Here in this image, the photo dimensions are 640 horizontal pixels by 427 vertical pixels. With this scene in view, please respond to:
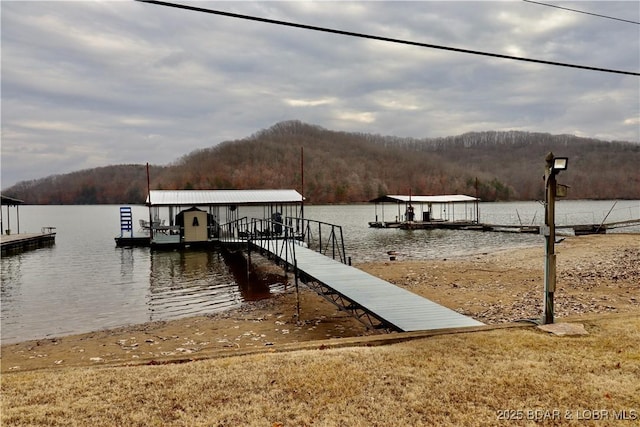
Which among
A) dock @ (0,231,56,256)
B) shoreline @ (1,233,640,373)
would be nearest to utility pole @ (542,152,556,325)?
shoreline @ (1,233,640,373)

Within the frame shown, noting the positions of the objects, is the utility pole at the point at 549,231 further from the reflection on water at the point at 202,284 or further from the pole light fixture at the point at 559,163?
the reflection on water at the point at 202,284

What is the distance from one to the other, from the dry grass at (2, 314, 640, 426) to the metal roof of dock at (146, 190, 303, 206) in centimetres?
2564

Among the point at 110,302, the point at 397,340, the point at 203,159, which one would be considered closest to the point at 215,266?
the point at 110,302

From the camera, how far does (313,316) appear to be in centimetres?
1282

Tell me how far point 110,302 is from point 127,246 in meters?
21.7

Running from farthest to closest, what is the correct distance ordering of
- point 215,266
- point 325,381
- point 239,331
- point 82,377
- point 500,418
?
point 215,266 → point 239,331 → point 82,377 → point 325,381 → point 500,418

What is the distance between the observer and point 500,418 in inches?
161

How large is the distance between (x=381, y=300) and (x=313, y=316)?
12.2 feet

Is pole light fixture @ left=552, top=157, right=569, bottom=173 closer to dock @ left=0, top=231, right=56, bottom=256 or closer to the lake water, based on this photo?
the lake water

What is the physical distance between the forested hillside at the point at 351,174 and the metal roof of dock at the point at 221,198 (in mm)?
103726

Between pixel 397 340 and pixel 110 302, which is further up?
pixel 397 340

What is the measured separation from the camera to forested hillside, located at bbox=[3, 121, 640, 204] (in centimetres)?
14988

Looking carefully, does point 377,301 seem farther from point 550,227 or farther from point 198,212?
point 198,212

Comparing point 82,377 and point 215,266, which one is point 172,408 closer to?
point 82,377
